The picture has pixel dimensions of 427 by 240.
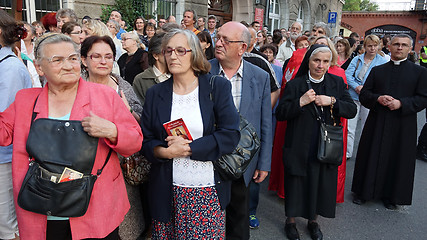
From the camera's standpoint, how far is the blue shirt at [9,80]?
2172mm

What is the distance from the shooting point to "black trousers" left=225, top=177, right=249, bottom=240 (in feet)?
9.18

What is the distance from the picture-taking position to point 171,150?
201 cm

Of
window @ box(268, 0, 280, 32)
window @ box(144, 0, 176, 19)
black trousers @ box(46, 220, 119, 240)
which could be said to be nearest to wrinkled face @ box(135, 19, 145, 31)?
window @ box(144, 0, 176, 19)

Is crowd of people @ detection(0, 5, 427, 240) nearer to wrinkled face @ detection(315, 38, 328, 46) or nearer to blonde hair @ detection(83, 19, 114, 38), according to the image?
blonde hair @ detection(83, 19, 114, 38)

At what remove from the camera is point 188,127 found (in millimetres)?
2109

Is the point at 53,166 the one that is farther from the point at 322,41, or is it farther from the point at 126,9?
the point at 126,9

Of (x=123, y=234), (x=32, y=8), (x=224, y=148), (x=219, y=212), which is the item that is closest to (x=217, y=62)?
(x=224, y=148)

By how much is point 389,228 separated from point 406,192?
0.62 metres

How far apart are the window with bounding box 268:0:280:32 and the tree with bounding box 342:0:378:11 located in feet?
179

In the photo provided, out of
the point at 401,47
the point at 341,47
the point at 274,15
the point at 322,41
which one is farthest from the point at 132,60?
the point at 274,15

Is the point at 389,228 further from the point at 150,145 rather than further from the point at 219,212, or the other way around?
the point at 150,145

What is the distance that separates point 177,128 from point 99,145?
0.49 m

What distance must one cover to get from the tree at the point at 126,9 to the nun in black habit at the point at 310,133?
22.6ft

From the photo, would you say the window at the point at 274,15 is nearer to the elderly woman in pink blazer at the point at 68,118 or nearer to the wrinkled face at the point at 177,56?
the wrinkled face at the point at 177,56
